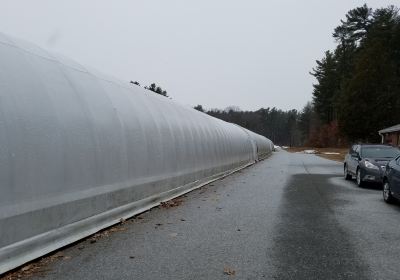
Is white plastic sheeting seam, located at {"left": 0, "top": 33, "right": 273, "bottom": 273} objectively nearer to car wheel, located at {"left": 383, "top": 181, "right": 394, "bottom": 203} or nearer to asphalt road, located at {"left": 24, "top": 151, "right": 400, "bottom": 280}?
asphalt road, located at {"left": 24, "top": 151, "right": 400, "bottom": 280}

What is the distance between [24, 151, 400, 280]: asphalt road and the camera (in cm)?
553

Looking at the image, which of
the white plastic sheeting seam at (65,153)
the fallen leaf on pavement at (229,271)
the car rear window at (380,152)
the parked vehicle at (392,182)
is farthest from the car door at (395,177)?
the fallen leaf on pavement at (229,271)

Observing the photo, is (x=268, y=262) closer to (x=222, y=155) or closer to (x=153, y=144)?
(x=153, y=144)

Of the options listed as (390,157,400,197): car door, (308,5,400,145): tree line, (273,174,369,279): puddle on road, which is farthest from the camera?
(308,5,400,145): tree line

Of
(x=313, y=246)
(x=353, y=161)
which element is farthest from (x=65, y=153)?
(x=353, y=161)

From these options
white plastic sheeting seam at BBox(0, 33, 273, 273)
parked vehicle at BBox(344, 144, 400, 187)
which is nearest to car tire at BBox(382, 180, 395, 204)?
parked vehicle at BBox(344, 144, 400, 187)

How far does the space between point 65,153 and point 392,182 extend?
26.3 ft

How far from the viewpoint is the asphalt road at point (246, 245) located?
18.1 ft

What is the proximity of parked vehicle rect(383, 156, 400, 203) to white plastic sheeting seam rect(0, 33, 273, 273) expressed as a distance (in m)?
5.49

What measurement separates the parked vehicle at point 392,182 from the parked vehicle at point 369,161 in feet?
11.5

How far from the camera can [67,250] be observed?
21.2 feet

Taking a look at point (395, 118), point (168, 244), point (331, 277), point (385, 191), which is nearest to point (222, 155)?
point (385, 191)

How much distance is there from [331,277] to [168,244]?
2.49 metres

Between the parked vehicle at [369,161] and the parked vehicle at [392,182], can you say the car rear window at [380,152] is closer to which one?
the parked vehicle at [369,161]
